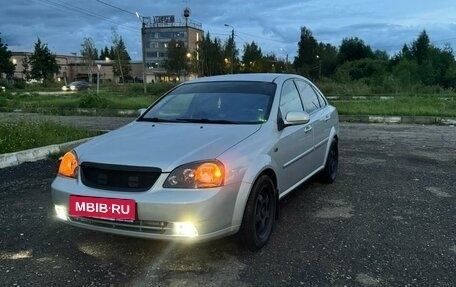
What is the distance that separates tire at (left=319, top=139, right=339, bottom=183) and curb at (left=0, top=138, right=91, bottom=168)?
4909 millimetres

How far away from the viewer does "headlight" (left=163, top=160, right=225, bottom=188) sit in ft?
10.8

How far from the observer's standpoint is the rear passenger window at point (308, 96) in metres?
5.40

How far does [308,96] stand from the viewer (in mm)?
5668

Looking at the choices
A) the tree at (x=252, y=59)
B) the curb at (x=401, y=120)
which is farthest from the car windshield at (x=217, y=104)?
the tree at (x=252, y=59)

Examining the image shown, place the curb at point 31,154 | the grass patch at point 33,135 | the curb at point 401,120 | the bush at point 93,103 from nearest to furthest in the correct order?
1. the curb at point 31,154
2. the grass patch at point 33,135
3. the curb at point 401,120
4. the bush at point 93,103

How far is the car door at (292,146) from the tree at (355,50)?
271ft

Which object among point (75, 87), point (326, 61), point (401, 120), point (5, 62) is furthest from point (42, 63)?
point (401, 120)

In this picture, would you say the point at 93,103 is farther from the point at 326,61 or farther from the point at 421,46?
the point at 326,61

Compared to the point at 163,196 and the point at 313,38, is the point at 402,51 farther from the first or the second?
the point at 163,196

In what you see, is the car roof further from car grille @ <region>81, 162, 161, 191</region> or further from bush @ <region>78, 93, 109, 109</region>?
bush @ <region>78, 93, 109, 109</region>

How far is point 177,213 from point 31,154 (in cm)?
546

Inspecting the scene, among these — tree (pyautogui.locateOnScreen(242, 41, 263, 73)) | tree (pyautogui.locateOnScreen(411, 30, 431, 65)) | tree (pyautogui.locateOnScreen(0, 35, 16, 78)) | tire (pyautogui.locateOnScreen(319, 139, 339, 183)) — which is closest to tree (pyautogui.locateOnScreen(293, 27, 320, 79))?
tree (pyautogui.locateOnScreen(242, 41, 263, 73))

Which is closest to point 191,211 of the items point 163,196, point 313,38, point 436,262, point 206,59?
point 163,196

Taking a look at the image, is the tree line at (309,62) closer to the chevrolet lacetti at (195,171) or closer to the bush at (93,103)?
the bush at (93,103)
